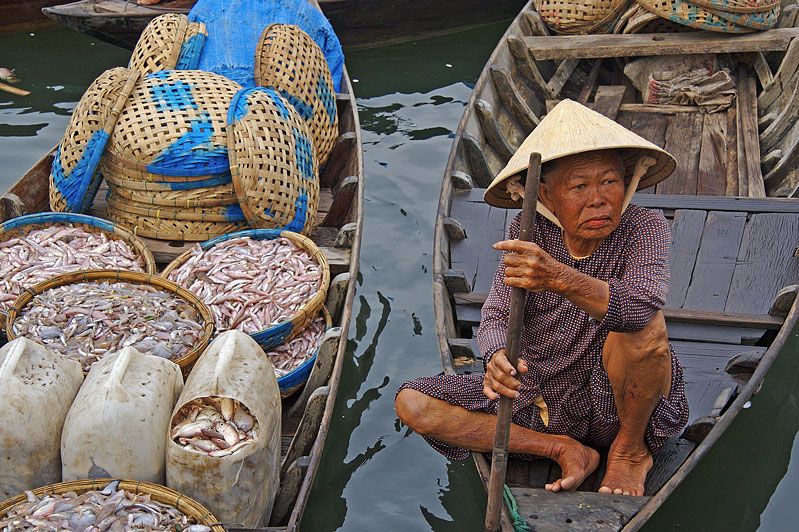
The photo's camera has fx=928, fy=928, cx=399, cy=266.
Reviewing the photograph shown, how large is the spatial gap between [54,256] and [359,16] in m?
4.88

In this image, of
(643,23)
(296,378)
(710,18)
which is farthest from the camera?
(643,23)

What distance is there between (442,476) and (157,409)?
5.89 ft

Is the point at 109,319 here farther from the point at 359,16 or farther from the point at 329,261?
the point at 359,16

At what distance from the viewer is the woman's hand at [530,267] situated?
281 centimetres

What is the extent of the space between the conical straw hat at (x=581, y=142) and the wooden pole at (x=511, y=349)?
0.31 meters

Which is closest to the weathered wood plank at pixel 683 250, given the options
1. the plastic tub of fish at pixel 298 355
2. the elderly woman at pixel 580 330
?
the elderly woman at pixel 580 330

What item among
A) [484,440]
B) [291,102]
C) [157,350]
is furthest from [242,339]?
[291,102]

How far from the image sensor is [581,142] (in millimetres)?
3119

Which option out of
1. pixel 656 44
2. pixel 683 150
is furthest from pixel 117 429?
pixel 656 44

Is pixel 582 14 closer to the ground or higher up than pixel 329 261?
higher up

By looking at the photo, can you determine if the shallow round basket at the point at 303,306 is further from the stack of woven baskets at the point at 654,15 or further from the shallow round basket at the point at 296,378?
the stack of woven baskets at the point at 654,15

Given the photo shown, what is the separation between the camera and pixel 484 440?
137 inches

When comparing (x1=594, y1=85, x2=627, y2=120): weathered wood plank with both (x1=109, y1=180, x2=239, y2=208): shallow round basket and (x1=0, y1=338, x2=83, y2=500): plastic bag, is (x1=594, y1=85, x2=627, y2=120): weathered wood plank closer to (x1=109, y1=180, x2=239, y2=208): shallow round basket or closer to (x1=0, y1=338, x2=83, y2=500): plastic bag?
(x1=109, y1=180, x2=239, y2=208): shallow round basket

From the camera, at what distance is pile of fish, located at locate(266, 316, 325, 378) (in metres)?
4.19
